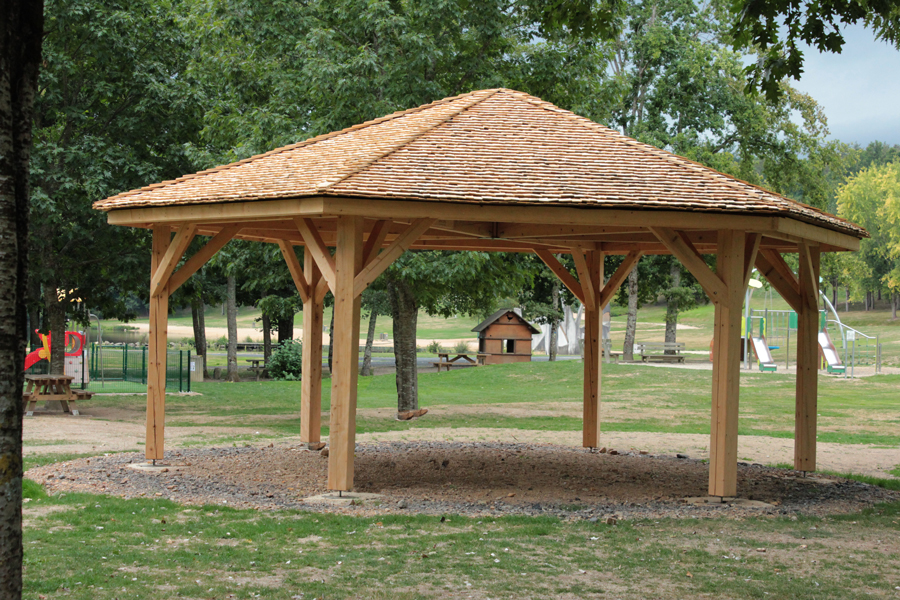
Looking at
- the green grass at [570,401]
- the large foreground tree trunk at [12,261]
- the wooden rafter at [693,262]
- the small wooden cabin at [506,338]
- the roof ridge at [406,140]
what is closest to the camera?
the large foreground tree trunk at [12,261]

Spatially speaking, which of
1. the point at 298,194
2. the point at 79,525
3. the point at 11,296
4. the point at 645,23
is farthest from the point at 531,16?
the point at 645,23

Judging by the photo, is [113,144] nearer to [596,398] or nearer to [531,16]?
[531,16]

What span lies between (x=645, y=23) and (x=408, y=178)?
3427cm

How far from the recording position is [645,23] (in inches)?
1583

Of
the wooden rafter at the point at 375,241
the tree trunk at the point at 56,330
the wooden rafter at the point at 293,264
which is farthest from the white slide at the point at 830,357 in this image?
the wooden rafter at the point at 375,241

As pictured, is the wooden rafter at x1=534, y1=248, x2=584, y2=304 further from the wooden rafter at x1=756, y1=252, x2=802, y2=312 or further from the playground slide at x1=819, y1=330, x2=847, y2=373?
the playground slide at x1=819, y1=330, x2=847, y2=373

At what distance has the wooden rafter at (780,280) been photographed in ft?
38.1

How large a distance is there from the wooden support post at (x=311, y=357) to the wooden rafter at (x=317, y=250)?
3825 millimetres

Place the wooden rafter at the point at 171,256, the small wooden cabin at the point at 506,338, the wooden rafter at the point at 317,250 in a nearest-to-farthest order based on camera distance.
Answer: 1. the wooden rafter at the point at 317,250
2. the wooden rafter at the point at 171,256
3. the small wooden cabin at the point at 506,338

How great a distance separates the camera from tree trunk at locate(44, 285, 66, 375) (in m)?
20.4

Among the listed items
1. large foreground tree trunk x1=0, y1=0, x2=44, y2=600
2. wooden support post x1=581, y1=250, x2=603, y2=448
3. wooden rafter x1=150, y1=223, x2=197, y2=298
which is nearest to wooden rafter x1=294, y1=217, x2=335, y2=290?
wooden rafter x1=150, y1=223, x2=197, y2=298

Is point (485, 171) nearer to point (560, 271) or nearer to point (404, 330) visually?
point (560, 271)

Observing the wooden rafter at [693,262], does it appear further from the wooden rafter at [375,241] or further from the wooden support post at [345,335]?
the wooden support post at [345,335]

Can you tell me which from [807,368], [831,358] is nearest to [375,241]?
[807,368]
